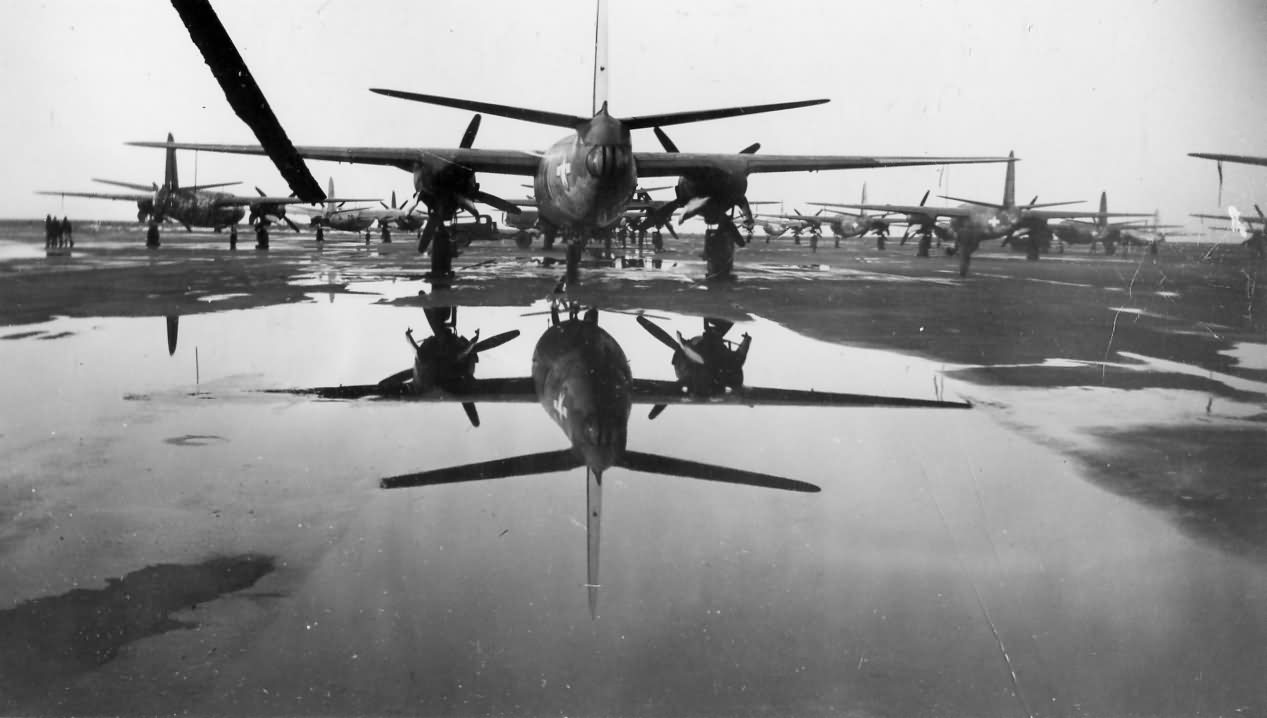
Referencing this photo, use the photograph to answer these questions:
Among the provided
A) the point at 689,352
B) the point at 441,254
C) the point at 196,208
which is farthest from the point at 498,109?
the point at 196,208

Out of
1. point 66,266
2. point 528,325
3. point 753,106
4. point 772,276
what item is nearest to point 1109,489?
point 528,325

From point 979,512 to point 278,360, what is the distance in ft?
26.3

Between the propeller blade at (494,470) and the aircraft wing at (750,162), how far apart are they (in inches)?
565

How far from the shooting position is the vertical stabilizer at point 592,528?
12.6 ft

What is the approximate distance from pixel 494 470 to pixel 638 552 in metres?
1.66

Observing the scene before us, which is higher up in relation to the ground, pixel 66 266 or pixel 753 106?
pixel 753 106

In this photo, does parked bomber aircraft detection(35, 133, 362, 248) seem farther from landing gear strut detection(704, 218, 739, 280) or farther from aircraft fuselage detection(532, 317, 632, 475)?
aircraft fuselage detection(532, 317, 632, 475)

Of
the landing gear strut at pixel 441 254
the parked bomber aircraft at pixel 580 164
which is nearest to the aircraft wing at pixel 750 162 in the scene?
the parked bomber aircraft at pixel 580 164

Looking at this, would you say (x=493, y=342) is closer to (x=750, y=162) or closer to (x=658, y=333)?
(x=658, y=333)

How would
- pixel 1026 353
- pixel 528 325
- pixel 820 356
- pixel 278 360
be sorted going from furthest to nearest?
pixel 528 325, pixel 1026 353, pixel 820 356, pixel 278 360

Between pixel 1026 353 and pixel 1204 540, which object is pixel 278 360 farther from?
pixel 1026 353

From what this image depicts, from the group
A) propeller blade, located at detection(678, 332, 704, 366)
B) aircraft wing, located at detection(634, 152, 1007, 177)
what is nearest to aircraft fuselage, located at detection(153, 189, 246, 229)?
aircraft wing, located at detection(634, 152, 1007, 177)

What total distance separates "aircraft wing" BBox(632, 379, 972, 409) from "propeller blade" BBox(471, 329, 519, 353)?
9.24ft

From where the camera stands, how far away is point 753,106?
13859 mm
